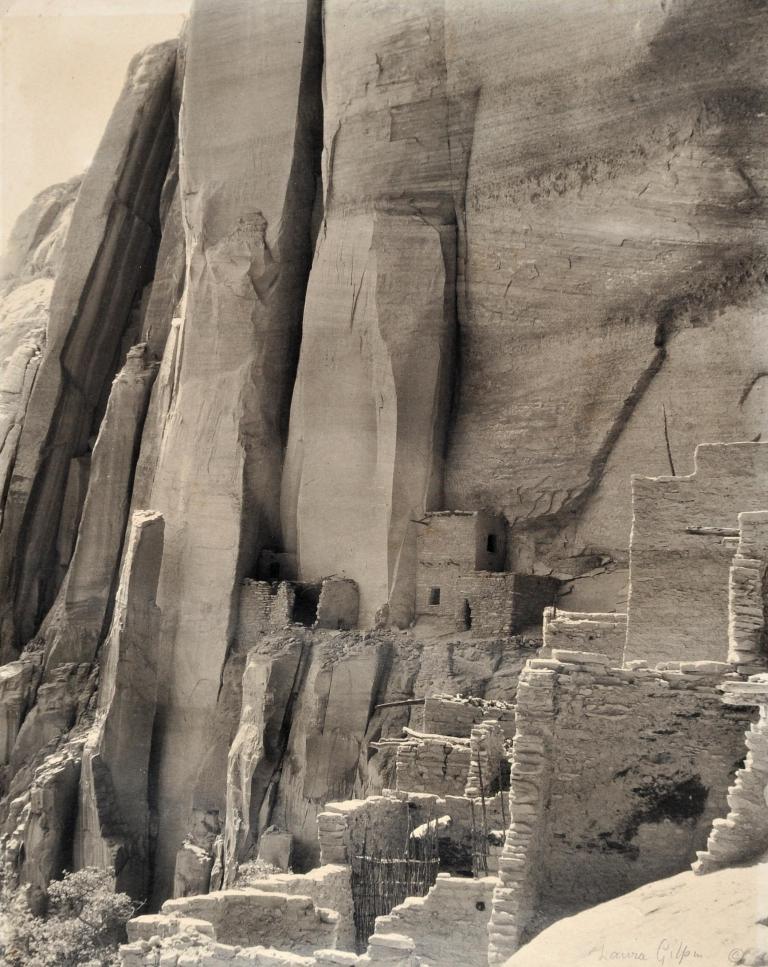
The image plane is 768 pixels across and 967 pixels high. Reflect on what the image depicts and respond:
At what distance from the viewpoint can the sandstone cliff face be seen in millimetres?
18141

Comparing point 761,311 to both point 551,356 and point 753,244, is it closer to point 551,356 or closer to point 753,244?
point 753,244

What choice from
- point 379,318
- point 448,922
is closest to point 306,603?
point 379,318

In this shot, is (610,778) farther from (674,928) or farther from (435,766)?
(435,766)

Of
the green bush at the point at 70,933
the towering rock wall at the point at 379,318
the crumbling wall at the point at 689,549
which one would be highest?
the towering rock wall at the point at 379,318

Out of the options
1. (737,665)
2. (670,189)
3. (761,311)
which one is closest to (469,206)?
(670,189)

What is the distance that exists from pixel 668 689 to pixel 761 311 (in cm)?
1013

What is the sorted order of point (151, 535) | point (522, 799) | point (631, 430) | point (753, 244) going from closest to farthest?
point (522, 799), point (753, 244), point (631, 430), point (151, 535)

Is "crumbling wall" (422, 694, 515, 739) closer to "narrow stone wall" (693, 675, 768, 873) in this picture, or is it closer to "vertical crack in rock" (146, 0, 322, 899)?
"vertical crack in rock" (146, 0, 322, 899)

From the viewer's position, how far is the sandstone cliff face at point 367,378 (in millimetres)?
18141

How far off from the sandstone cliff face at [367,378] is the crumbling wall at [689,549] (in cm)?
572

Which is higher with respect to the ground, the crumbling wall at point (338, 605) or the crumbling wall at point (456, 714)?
the crumbling wall at point (338, 605)

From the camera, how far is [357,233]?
68.5 ft

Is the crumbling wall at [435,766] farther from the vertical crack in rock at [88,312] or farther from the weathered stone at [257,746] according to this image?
the vertical crack in rock at [88,312]
